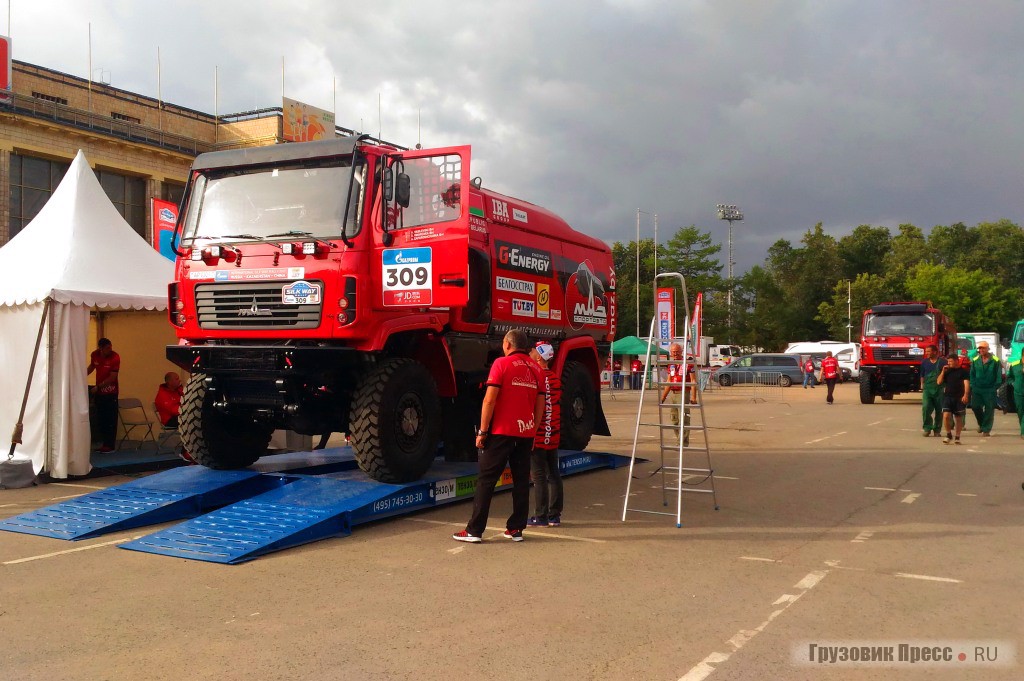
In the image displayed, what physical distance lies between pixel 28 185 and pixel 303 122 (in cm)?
1321

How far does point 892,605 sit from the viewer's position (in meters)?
5.38

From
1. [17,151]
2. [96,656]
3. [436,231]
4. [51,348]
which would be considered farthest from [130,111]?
[96,656]

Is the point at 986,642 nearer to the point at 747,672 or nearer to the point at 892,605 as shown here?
the point at 892,605

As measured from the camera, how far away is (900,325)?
2728 cm

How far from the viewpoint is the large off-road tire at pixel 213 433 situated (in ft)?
29.9

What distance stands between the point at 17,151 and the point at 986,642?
3264cm

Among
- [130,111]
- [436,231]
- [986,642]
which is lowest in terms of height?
[986,642]

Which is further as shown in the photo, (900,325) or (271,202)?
(900,325)

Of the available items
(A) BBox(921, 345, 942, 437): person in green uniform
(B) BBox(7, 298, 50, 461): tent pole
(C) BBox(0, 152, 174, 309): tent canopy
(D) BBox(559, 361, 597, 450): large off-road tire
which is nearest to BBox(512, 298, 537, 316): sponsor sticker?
(D) BBox(559, 361, 597, 450): large off-road tire

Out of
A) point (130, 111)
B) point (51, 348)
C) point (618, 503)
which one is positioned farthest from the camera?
point (130, 111)

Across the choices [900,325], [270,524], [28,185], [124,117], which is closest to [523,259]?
[270,524]

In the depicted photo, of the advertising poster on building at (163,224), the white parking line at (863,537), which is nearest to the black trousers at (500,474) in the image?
the white parking line at (863,537)

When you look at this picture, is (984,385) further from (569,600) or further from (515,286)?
(569,600)

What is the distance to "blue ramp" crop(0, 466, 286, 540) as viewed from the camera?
24.8 ft
